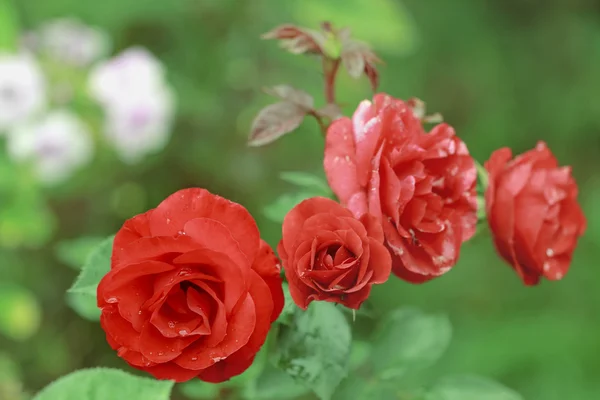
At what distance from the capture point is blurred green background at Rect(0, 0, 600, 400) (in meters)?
1.62

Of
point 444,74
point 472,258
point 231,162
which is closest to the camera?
point 231,162

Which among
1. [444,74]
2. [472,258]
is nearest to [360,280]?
[472,258]

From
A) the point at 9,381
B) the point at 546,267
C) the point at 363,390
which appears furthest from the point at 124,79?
the point at 546,267

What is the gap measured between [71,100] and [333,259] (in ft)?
3.78

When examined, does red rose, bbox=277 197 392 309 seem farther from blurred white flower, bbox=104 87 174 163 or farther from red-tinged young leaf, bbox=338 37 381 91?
blurred white flower, bbox=104 87 174 163

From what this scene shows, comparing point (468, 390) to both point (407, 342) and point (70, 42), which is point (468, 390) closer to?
point (407, 342)

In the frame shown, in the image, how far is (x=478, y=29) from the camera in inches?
99.4

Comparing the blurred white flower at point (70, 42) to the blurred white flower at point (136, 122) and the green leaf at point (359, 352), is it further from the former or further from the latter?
the green leaf at point (359, 352)

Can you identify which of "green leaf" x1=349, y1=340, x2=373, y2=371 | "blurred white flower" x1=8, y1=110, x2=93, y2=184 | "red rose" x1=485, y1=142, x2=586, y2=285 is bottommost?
"blurred white flower" x1=8, y1=110, x2=93, y2=184

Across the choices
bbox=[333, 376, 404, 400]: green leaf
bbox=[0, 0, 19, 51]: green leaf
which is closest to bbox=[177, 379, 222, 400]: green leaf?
bbox=[333, 376, 404, 400]: green leaf

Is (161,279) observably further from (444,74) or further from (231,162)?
(444,74)

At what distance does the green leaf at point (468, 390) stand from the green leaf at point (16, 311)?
0.93 metres

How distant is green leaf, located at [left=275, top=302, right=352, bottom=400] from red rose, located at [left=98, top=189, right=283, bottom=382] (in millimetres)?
86

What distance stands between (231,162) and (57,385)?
1260mm
